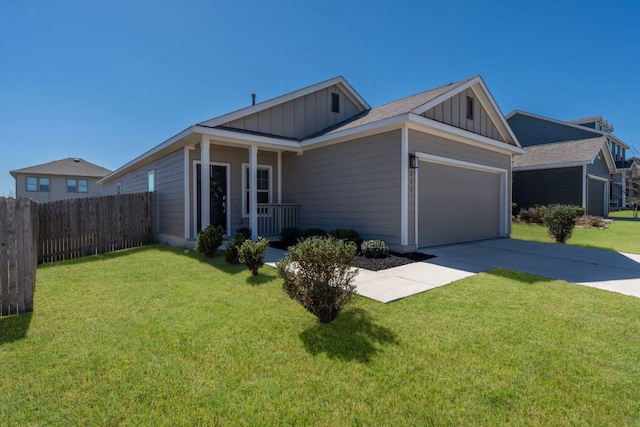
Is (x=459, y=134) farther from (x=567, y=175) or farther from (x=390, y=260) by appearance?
(x=567, y=175)

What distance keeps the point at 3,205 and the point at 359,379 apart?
188 inches

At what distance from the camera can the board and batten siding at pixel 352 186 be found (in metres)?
7.75

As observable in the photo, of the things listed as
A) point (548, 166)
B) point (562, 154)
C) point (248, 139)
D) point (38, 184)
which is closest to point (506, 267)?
point (248, 139)

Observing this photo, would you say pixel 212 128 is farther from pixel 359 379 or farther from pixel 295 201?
pixel 359 379

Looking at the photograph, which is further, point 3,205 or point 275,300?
point 275,300

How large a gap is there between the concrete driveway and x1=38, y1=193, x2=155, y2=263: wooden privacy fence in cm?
899

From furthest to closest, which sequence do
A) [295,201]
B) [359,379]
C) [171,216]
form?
[295,201], [171,216], [359,379]

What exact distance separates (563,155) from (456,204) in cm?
1446

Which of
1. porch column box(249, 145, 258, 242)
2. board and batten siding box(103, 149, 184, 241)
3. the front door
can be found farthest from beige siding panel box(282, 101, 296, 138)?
board and batten siding box(103, 149, 184, 241)

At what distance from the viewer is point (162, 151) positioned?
10148 mm

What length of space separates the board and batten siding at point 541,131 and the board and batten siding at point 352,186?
79.7 ft

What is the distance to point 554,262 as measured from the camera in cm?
683

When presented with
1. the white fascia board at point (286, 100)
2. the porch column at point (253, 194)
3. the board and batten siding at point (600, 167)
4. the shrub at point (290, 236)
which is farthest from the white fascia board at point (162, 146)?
the board and batten siding at point (600, 167)

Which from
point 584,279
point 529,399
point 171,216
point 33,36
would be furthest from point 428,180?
point 33,36
